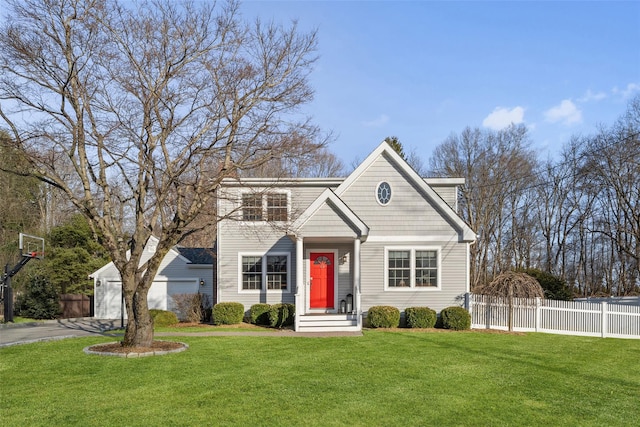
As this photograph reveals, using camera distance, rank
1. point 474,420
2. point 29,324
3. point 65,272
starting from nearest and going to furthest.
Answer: point 474,420 → point 29,324 → point 65,272

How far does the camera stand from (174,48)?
1377cm

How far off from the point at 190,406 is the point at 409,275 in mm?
12836

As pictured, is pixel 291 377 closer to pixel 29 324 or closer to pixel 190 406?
pixel 190 406

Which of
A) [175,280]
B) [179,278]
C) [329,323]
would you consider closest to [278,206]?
[329,323]

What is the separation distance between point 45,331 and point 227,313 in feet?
22.1

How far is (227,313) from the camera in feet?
62.3

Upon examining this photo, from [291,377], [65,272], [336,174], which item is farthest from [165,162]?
[336,174]

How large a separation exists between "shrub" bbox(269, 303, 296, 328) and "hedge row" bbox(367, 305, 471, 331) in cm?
275

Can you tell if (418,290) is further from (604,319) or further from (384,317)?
(604,319)

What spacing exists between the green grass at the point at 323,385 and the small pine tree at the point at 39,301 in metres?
11.8

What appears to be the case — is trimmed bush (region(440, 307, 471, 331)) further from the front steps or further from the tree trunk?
the tree trunk

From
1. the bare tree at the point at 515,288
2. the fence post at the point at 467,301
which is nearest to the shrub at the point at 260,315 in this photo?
the fence post at the point at 467,301

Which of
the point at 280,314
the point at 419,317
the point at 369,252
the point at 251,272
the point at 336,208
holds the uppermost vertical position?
the point at 336,208

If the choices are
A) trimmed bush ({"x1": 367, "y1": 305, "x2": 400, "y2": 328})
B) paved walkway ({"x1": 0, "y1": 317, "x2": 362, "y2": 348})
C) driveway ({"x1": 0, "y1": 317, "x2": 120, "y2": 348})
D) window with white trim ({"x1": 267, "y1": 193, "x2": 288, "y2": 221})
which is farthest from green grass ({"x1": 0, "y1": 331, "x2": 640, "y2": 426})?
window with white trim ({"x1": 267, "y1": 193, "x2": 288, "y2": 221})
